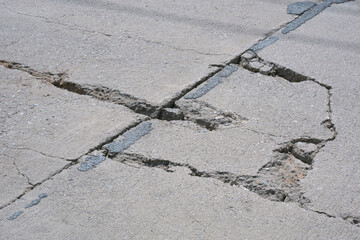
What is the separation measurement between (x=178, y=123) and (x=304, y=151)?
0.84 m

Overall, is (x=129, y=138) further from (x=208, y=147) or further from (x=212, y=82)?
(x=212, y=82)

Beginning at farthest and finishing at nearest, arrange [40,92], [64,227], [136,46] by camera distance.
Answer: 1. [136,46]
2. [40,92]
3. [64,227]

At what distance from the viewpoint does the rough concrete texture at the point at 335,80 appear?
2.63 m

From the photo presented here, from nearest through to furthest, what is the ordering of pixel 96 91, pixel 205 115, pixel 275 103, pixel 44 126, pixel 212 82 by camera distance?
pixel 44 126 → pixel 205 115 → pixel 275 103 → pixel 96 91 → pixel 212 82

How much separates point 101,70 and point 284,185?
181 centimetres

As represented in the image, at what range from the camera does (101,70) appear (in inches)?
152

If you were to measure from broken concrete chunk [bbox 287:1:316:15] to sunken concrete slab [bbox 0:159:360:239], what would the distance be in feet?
9.43

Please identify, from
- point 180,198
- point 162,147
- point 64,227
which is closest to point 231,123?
point 162,147

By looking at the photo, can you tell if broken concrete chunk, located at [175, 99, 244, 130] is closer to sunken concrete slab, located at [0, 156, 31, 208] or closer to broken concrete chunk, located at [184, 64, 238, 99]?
broken concrete chunk, located at [184, 64, 238, 99]

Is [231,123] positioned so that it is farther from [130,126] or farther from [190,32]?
[190,32]

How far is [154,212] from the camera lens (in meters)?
2.51

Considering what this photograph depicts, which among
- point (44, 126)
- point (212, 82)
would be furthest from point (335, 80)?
point (44, 126)

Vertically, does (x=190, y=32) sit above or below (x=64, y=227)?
above

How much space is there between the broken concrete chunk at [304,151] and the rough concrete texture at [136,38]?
966 millimetres
